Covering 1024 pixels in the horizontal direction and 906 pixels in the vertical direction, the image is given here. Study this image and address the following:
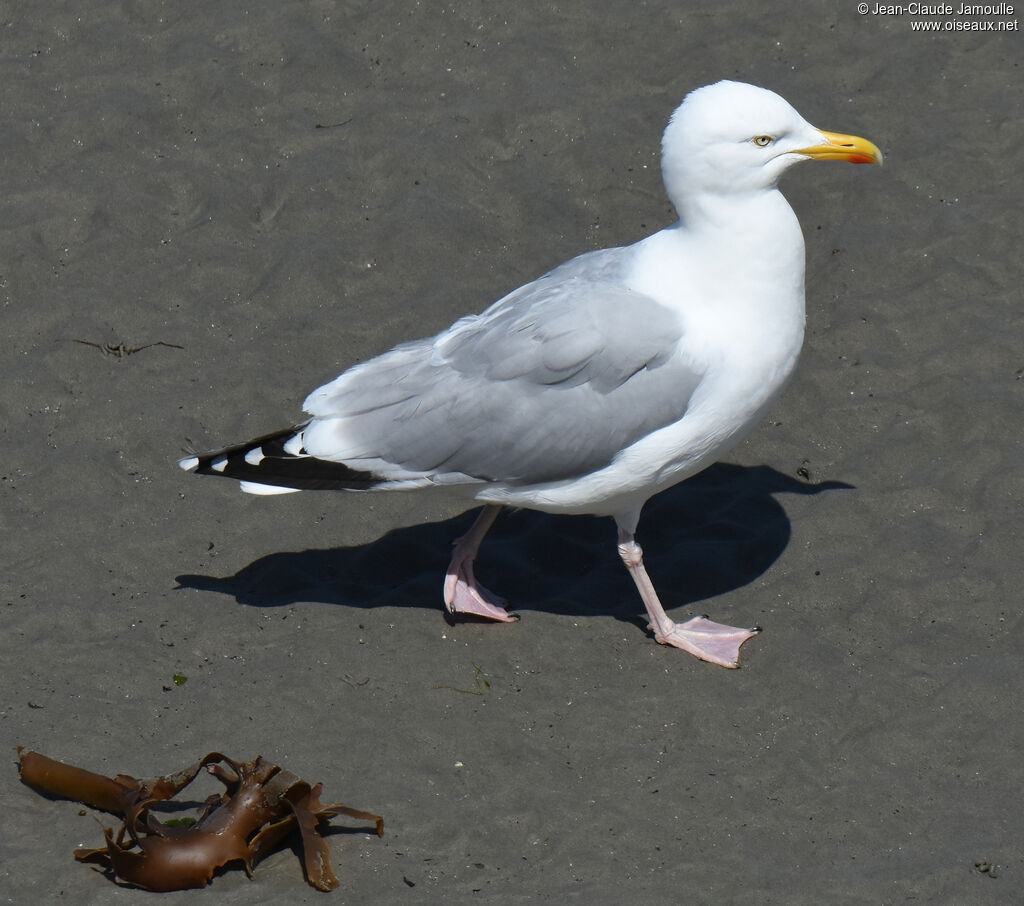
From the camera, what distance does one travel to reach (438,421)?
5.46m

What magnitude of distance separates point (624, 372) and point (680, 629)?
3.77ft

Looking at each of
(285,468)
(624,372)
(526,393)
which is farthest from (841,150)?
(285,468)

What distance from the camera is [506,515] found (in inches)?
262

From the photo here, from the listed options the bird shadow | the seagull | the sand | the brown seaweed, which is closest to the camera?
the brown seaweed

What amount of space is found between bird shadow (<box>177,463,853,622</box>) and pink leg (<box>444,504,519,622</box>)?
17cm

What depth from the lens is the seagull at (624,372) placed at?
5.23 metres

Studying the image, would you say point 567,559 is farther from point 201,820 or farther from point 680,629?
point 201,820

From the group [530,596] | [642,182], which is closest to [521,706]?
[530,596]

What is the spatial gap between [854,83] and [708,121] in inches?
158

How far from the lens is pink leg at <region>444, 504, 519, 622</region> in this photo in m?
5.81

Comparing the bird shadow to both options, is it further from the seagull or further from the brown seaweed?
the brown seaweed

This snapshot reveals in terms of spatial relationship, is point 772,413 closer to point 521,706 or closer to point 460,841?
point 521,706

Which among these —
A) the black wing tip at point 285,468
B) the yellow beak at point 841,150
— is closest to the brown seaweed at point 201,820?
the black wing tip at point 285,468

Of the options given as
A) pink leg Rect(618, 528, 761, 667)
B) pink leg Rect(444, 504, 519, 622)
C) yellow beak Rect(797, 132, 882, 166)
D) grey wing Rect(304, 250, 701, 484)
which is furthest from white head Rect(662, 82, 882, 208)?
pink leg Rect(444, 504, 519, 622)
